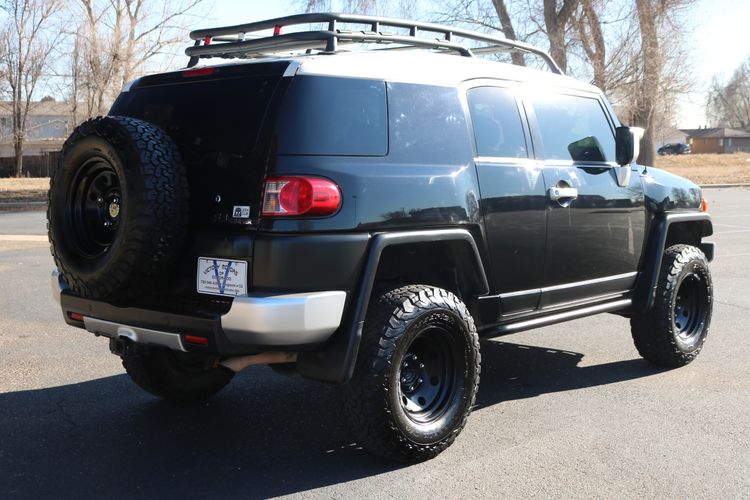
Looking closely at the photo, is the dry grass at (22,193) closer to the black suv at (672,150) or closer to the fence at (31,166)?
the fence at (31,166)

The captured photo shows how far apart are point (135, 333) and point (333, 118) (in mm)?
1408

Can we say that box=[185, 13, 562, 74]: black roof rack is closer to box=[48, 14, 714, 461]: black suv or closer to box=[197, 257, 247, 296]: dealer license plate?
box=[48, 14, 714, 461]: black suv

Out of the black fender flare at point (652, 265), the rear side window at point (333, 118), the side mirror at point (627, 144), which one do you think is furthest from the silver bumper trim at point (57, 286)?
the black fender flare at point (652, 265)

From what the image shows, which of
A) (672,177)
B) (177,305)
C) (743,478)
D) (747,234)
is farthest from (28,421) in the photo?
(747,234)

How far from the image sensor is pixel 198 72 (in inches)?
171

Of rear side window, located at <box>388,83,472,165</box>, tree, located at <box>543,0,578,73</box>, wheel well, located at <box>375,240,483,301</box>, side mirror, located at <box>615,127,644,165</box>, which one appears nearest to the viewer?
rear side window, located at <box>388,83,472,165</box>

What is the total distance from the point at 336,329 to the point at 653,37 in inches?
1040

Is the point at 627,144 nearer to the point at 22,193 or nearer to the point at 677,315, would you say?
the point at 677,315

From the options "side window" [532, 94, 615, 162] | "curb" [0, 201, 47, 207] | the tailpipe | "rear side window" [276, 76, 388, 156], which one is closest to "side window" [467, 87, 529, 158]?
"side window" [532, 94, 615, 162]

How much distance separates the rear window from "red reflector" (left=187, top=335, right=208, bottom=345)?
2.82ft

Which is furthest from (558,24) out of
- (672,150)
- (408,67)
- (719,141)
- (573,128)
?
(719,141)

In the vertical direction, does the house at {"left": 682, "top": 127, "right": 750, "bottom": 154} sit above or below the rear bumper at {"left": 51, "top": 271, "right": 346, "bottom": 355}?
above

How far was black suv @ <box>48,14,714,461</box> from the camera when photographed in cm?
376

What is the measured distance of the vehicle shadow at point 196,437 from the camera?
3.90 m
